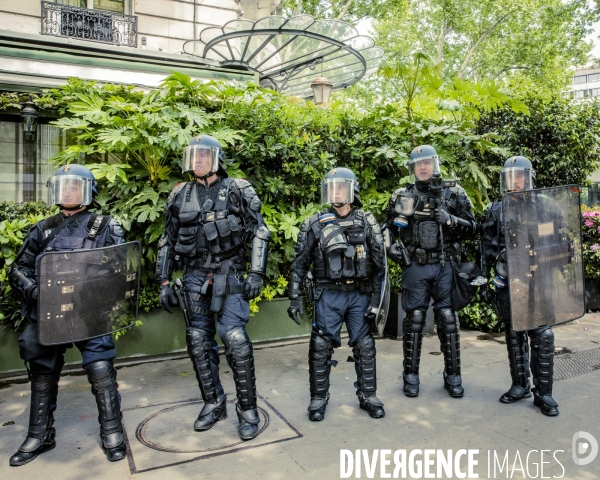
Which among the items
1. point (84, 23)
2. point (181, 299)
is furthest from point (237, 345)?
point (84, 23)

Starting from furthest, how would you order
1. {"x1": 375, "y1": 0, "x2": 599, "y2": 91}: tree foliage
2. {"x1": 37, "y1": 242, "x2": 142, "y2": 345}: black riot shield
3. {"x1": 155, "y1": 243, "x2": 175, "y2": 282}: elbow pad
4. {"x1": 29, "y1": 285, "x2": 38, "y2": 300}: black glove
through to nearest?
{"x1": 375, "y1": 0, "x2": 599, "y2": 91}: tree foliage → {"x1": 155, "y1": 243, "x2": 175, "y2": 282}: elbow pad → {"x1": 29, "y1": 285, "x2": 38, "y2": 300}: black glove → {"x1": 37, "y1": 242, "x2": 142, "y2": 345}: black riot shield

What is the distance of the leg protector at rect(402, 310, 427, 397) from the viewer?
429 centimetres

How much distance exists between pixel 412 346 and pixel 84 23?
9.36 meters

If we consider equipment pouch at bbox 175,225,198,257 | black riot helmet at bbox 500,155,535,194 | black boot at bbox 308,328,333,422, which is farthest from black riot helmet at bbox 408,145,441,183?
equipment pouch at bbox 175,225,198,257

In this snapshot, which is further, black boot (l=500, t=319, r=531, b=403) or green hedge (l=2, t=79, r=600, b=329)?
green hedge (l=2, t=79, r=600, b=329)

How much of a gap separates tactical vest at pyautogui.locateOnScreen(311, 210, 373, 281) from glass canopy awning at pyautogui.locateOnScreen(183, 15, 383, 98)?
550 centimetres

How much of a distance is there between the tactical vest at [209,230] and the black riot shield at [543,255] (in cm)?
203

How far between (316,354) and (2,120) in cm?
631

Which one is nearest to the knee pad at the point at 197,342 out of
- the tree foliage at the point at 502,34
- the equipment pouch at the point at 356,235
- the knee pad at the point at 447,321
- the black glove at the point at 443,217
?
the equipment pouch at the point at 356,235

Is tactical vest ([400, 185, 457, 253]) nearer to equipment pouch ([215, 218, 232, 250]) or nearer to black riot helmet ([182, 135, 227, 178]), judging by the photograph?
equipment pouch ([215, 218, 232, 250])

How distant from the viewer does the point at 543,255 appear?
3812 millimetres

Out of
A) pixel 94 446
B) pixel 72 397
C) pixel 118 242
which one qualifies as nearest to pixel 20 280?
pixel 118 242

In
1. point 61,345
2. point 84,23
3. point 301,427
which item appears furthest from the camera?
point 84,23

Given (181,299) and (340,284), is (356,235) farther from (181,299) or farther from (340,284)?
(181,299)
